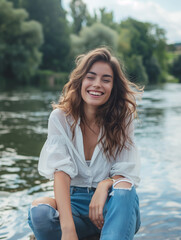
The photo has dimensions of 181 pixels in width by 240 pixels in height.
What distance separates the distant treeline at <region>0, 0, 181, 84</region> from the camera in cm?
2777

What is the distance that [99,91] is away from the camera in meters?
2.54

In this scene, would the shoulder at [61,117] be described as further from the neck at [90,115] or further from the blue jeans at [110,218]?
the blue jeans at [110,218]

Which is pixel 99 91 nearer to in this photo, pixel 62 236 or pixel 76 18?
pixel 62 236

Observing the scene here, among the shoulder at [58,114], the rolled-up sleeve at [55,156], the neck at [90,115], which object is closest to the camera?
the rolled-up sleeve at [55,156]

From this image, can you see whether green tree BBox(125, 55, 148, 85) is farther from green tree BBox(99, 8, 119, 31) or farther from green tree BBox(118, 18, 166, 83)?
green tree BBox(99, 8, 119, 31)

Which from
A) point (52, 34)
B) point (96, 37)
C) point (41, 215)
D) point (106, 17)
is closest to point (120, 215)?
point (41, 215)

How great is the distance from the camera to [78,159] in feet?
7.89

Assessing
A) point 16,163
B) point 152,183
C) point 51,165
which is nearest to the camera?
point 51,165

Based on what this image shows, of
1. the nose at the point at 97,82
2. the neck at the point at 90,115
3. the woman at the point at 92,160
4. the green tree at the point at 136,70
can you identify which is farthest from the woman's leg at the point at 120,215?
the green tree at the point at 136,70

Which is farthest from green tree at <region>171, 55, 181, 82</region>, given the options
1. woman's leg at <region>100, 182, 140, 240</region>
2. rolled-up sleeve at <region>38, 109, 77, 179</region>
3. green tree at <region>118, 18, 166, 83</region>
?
woman's leg at <region>100, 182, 140, 240</region>

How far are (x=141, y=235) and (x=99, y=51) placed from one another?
155cm

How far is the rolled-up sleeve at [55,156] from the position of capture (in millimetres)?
2293

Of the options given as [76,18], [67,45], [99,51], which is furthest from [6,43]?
[76,18]

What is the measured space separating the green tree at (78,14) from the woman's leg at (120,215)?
6453 cm
